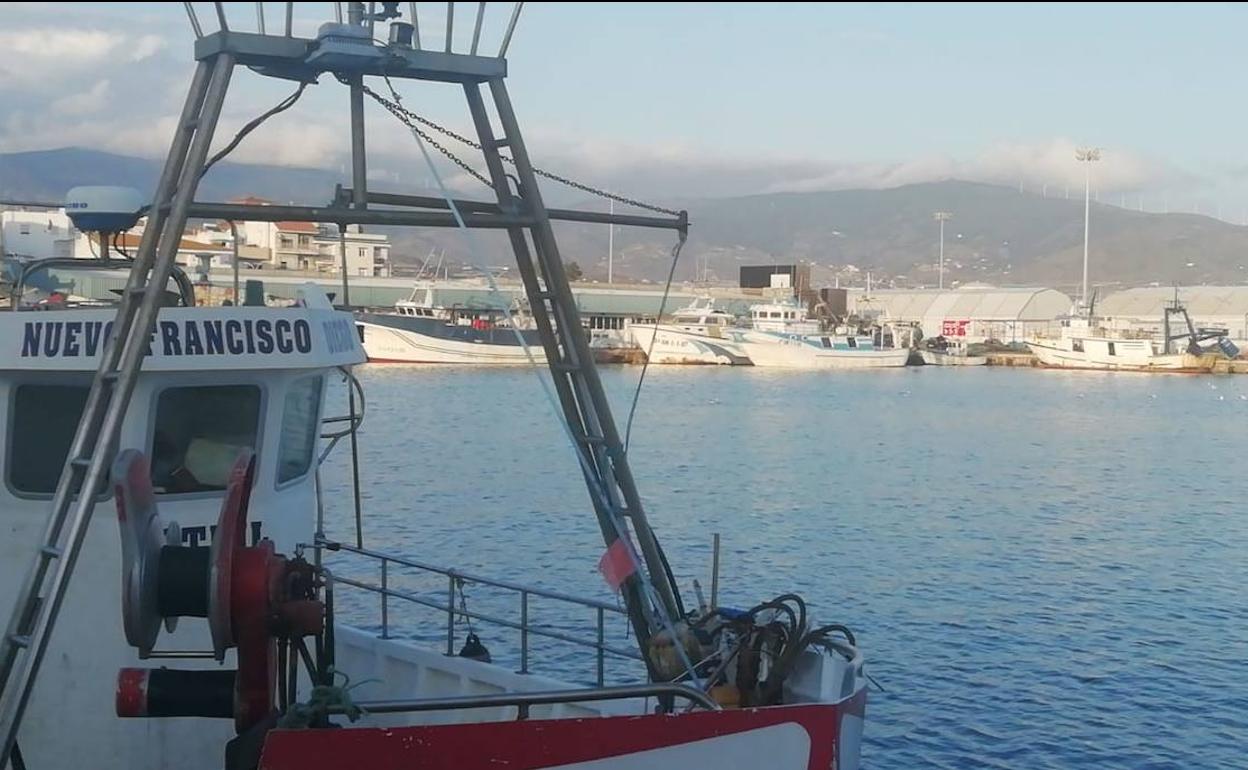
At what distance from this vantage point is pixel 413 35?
7703 mm

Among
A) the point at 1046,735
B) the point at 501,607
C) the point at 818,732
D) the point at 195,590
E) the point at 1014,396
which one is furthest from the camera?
the point at 1014,396

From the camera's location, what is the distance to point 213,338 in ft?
25.9

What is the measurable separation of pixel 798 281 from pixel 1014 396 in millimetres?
67844

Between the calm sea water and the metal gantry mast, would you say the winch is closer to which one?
the metal gantry mast

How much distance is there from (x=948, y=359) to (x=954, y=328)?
28171mm

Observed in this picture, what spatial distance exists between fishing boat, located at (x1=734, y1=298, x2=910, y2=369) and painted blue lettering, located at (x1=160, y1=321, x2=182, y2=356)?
99982mm

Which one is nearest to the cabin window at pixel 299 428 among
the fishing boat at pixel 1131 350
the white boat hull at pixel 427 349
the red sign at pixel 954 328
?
the white boat hull at pixel 427 349

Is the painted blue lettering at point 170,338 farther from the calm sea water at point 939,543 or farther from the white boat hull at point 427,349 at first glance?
the white boat hull at point 427,349

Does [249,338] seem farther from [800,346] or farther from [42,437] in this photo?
[800,346]

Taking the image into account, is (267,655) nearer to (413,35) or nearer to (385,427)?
(413,35)

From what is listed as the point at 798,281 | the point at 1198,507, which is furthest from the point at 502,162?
the point at 798,281

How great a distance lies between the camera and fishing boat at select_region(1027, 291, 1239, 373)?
110 m

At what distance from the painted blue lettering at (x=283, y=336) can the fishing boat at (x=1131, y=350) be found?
364 ft

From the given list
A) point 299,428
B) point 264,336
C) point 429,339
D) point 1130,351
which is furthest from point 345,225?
point 1130,351
